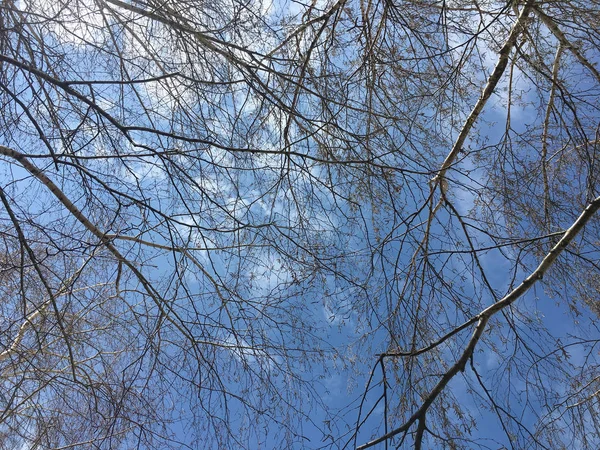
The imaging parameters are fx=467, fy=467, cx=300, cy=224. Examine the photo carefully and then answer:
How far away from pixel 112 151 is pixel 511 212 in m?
2.82

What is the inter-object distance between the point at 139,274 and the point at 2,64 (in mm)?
1444

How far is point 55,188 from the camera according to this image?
108 inches

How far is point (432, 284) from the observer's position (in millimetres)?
Answer: 2957

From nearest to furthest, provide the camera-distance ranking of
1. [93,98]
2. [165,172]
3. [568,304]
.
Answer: [93,98] → [165,172] → [568,304]

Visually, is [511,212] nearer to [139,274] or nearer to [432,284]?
[432,284]

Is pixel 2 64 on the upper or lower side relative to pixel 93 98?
upper

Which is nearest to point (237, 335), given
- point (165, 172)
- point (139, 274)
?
point (139, 274)

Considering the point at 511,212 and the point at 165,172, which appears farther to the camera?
the point at 511,212

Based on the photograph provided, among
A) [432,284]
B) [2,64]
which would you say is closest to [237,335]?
[432,284]

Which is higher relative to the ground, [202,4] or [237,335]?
[202,4]

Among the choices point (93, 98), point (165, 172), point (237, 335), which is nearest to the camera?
point (93, 98)

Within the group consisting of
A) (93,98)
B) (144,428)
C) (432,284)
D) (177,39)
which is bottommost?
(144,428)

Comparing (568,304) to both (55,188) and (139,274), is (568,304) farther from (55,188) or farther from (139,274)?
(55,188)

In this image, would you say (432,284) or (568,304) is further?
(568,304)
